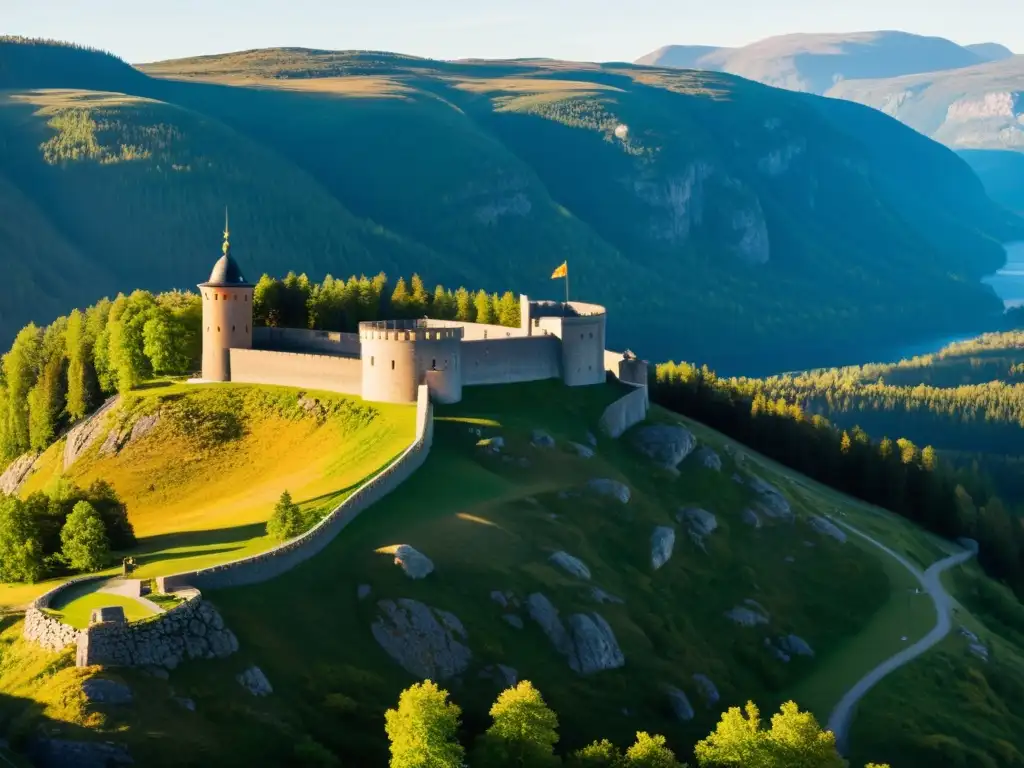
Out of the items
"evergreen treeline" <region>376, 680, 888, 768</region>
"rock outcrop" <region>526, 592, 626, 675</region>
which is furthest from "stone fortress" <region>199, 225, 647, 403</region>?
"evergreen treeline" <region>376, 680, 888, 768</region>

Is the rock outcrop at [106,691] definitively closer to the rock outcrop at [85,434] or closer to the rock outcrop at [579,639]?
the rock outcrop at [579,639]

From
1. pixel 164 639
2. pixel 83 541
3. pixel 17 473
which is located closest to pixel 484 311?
pixel 17 473

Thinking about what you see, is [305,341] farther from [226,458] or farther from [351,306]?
[226,458]

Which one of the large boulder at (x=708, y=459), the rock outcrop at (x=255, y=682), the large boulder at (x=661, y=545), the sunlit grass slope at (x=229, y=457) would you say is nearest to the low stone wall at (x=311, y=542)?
the sunlit grass slope at (x=229, y=457)

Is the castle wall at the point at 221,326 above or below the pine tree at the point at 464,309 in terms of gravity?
above

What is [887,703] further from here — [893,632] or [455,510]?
[455,510]

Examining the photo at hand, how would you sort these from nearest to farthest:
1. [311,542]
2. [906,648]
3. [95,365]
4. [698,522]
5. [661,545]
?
[311,542] < [661,545] < [906,648] < [698,522] < [95,365]
